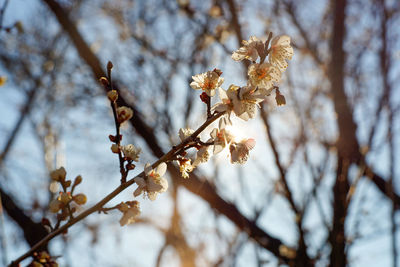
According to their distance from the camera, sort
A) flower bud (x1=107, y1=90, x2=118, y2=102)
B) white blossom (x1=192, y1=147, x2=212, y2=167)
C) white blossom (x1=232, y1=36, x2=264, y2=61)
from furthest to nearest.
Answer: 1. white blossom (x1=232, y1=36, x2=264, y2=61)
2. white blossom (x1=192, y1=147, x2=212, y2=167)
3. flower bud (x1=107, y1=90, x2=118, y2=102)

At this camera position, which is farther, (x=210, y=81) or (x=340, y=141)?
(x=340, y=141)

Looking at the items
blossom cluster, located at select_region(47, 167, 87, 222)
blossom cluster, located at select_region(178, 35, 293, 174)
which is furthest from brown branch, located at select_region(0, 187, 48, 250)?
blossom cluster, located at select_region(178, 35, 293, 174)

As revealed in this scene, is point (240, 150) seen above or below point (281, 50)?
below

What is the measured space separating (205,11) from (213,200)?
2439 millimetres

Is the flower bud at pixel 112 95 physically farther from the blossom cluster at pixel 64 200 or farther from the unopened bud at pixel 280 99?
the unopened bud at pixel 280 99

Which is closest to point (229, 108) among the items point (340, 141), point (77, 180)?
point (77, 180)

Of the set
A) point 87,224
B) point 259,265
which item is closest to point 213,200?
point 259,265

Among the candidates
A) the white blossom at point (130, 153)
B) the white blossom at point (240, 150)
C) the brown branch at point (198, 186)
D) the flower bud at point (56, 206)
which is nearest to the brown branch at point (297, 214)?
the brown branch at point (198, 186)

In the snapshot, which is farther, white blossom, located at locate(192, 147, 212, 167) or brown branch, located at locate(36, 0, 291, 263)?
brown branch, located at locate(36, 0, 291, 263)

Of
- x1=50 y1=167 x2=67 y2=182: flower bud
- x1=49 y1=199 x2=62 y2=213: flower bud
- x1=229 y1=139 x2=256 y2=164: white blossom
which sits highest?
x1=229 y1=139 x2=256 y2=164: white blossom

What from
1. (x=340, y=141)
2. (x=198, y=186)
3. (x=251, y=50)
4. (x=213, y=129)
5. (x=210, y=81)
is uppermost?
(x=340, y=141)

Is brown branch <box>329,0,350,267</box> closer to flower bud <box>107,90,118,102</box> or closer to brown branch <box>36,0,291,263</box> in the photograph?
brown branch <box>36,0,291,263</box>

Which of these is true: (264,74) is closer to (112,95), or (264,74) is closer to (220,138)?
(220,138)

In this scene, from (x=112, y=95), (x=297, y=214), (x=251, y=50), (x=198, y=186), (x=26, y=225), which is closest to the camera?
(x=112, y=95)
